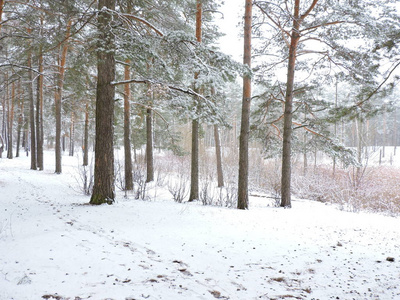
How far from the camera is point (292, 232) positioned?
16.9 ft

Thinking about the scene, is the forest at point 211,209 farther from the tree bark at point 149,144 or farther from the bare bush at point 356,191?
the tree bark at point 149,144

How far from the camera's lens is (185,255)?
3.69 metres

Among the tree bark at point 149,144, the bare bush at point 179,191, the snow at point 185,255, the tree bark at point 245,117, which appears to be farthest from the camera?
the tree bark at point 149,144

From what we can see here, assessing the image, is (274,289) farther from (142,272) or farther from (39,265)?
(39,265)

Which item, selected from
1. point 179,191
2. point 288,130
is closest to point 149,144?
point 179,191

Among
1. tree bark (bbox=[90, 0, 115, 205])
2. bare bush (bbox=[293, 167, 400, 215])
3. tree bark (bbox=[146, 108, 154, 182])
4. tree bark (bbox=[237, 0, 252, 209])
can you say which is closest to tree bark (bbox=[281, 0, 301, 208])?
tree bark (bbox=[237, 0, 252, 209])

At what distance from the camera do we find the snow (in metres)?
2.72

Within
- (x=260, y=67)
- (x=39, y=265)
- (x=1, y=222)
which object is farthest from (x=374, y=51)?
(x=1, y=222)

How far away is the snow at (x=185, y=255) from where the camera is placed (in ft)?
8.92

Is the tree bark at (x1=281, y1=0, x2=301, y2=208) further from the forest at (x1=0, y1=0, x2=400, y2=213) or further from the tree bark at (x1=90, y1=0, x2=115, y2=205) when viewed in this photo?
the tree bark at (x1=90, y1=0, x2=115, y2=205)

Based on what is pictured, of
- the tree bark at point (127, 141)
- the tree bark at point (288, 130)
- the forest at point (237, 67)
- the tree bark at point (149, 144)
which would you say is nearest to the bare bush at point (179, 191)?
the forest at point (237, 67)

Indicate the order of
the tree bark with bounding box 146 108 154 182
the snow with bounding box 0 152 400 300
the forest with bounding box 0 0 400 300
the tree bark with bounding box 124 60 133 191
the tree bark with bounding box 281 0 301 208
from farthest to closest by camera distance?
the tree bark with bounding box 146 108 154 182, the tree bark with bounding box 124 60 133 191, the tree bark with bounding box 281 0 301 208, the forest with bounding box 0 0 400 300, the snow with bounding box 0 152 400 300

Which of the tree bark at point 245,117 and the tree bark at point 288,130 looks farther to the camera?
the tree bark at point 288,130

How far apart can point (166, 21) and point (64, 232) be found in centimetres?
691
